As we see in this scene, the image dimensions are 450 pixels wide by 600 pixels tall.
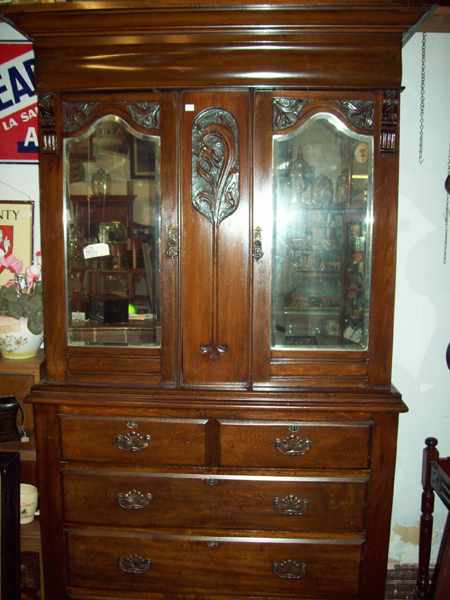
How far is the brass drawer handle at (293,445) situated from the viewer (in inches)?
70.8

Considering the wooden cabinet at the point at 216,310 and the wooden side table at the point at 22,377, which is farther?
the wooden side table at the point at 22,377

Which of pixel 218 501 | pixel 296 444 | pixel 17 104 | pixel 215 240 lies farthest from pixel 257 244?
pixel 17 104

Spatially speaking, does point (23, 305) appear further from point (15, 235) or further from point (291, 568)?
point (291, 568)

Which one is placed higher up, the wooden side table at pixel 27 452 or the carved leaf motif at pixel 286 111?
the carved leaf motif at pixel 286 111

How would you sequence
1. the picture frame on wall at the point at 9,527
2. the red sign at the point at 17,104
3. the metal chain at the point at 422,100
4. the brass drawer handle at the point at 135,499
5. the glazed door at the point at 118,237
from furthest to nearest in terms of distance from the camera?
the red sign at the point at 17,104 < the metal chain at the point at 422,100 < the brass drawer handle at the point at 135,499 < the glazed door at the point at 118,237 < the picture frame on wall at the point at 9,527

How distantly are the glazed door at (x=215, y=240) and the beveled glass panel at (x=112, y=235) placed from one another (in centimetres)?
14

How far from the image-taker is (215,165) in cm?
173

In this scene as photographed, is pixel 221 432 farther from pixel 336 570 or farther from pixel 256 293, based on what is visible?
pixel 336 570

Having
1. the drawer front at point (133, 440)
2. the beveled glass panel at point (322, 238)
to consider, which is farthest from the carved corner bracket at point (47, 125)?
the drawer front at point (133, 440)

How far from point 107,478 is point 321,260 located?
119 centimetres

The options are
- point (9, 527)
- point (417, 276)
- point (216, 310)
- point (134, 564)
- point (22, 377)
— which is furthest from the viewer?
point (417, 276)

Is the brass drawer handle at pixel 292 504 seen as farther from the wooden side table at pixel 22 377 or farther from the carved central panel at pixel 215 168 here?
the wooden side table at pixel 22 377

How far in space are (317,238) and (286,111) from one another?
1.57 ft

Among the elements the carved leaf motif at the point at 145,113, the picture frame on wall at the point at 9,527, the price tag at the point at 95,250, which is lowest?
the picture frame on wall at the point at 9,527
